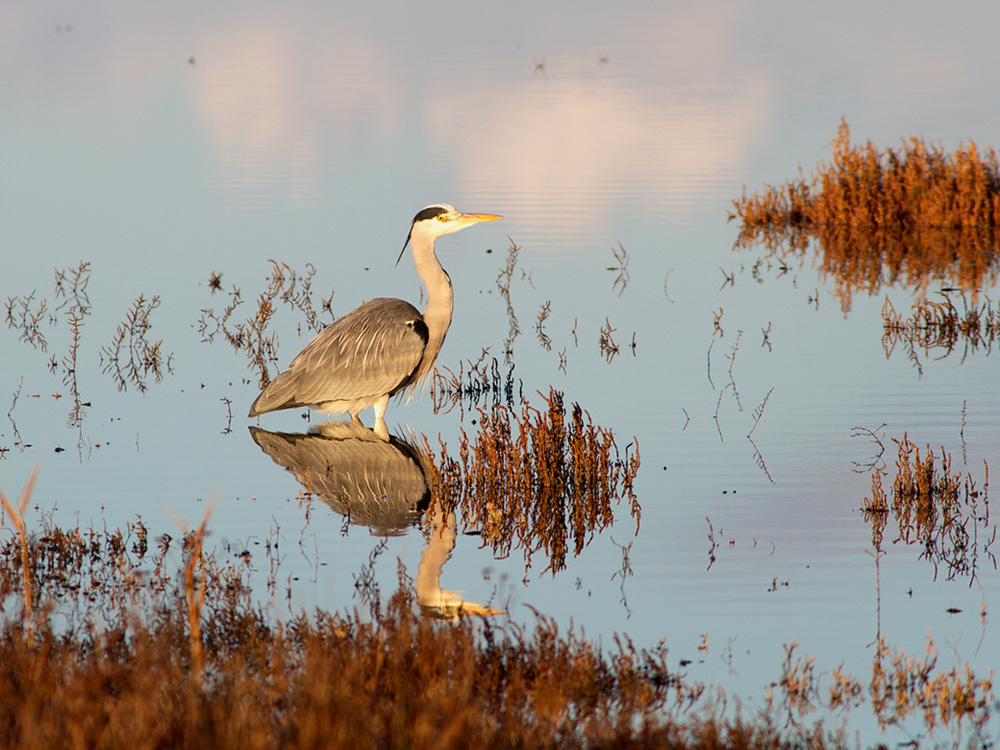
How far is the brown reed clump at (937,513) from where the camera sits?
7484 mm

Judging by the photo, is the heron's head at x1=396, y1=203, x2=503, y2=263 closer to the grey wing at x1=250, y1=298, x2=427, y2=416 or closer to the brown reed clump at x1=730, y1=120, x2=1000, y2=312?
the grey wing at x1=250, y1=298, x2=427, y2=416

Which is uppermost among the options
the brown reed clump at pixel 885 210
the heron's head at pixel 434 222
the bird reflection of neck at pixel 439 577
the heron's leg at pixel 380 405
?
the brown reed clump at pixel 885 210

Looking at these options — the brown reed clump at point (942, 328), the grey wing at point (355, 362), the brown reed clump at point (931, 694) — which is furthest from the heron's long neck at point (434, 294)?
the brown reed clump at point (931, 694)

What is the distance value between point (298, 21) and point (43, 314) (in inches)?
2123

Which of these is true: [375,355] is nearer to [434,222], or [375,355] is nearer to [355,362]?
[355,362]

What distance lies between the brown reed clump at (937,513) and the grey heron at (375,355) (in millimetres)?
4031

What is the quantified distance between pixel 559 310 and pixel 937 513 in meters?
7.00

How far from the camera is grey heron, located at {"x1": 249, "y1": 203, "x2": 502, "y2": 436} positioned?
10.7 meters

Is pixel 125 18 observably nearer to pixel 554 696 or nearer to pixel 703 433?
pixel 703 433

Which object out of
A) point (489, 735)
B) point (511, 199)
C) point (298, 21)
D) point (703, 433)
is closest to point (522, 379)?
point (703, 433)

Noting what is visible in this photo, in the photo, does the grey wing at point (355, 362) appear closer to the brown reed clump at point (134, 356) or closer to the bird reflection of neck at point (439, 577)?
the brown reed clump at point (134, 356)

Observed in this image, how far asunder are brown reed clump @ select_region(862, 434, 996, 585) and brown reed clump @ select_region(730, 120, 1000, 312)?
28.9 feet

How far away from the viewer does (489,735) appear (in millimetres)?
4766

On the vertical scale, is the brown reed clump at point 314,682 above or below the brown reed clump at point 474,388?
below
